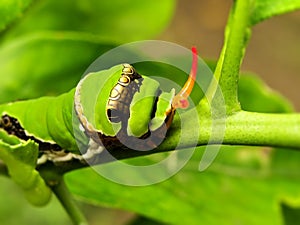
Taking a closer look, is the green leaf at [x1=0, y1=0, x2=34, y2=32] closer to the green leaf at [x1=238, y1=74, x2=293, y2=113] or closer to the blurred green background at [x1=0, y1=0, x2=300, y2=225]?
the green leaf at [x1=238, y1=74, x2=293, y2=113]

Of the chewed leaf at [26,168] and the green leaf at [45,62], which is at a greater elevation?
the green leaf at [45,62]

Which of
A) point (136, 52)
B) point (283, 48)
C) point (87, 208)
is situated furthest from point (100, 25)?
point (283, 48)

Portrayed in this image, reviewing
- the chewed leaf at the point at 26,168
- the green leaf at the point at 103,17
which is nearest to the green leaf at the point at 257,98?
the green leaf at the point at 103,17

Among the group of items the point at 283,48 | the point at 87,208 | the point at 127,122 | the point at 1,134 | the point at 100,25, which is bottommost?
the point at 87,208

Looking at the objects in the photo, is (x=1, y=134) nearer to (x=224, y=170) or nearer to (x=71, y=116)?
(x=71, y=116)

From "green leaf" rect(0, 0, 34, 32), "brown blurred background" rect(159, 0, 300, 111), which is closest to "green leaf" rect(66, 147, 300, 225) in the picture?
"green leaf" rect(0, 0, 34, 32)

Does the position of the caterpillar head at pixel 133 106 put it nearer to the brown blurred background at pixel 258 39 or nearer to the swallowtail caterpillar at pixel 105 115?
the swallowtail caterpillar at pixel 105 115
